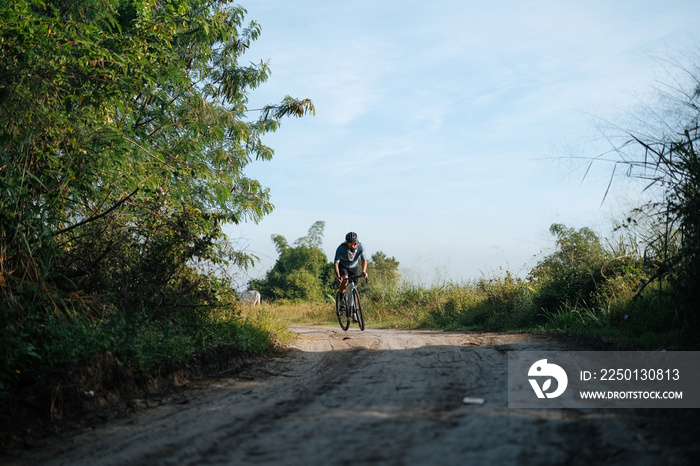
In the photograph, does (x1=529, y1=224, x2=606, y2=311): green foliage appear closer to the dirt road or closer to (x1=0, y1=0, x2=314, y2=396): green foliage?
the dirt road

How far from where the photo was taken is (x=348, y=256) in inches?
494

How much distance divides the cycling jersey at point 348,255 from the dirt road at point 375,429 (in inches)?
254

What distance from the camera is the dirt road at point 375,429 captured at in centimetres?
333

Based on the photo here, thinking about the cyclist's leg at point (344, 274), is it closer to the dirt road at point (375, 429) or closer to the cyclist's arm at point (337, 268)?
the cyclist's arm at point (337, 268)

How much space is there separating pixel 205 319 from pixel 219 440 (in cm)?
465

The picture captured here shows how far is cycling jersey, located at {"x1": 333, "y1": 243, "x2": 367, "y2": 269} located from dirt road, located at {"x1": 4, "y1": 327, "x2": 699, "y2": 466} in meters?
6.46

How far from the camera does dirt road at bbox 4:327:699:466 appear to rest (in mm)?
3326

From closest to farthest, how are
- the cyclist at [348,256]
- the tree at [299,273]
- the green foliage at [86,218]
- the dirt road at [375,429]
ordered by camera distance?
the dirt road at [375,429] → the green foliage at [86,218] → the cyclist at [348,256] → the tree at [299,273]

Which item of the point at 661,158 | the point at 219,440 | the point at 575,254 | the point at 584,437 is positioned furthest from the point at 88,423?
the point at 575,254

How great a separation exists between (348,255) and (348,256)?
0.08ft

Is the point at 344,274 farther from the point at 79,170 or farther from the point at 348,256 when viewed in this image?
the point at 79,170

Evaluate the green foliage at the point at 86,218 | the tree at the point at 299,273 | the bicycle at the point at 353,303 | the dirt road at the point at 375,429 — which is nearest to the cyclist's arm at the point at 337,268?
the bicycle at the point at 353,303

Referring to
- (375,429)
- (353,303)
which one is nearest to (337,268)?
(353,303)

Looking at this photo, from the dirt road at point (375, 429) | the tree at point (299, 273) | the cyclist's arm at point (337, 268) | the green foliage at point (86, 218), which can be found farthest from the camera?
the tree at point (299, 273)
